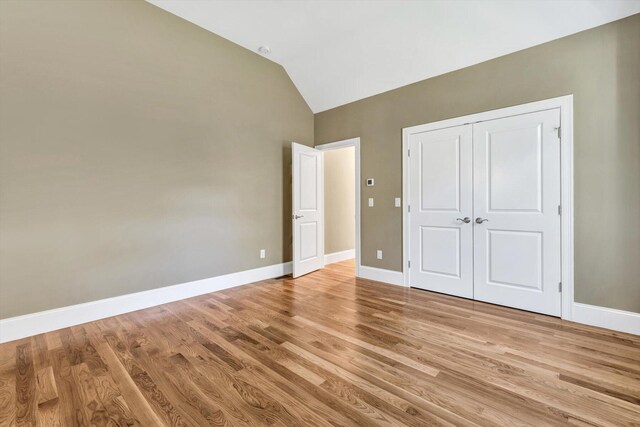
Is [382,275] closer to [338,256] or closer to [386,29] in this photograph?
[338,256]

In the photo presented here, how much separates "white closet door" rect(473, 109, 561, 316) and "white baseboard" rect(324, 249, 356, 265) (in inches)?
108

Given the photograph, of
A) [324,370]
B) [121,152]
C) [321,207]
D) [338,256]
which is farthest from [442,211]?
[121,152]

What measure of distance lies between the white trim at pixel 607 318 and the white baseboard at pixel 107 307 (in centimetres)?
377

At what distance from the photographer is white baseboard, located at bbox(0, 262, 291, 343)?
2.46 metres

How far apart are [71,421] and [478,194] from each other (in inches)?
154

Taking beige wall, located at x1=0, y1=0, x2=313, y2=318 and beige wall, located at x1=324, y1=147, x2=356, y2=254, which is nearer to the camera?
beige wall, located at x1=0, y1=0, x2=313, y2=318

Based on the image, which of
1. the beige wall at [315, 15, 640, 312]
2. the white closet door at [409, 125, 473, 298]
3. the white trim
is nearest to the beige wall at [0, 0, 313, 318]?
the white closet door at [409, 125, 473, 298]

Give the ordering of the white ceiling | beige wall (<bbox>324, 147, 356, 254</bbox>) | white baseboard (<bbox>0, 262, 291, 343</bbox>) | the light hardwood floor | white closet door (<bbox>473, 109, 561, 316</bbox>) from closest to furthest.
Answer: the light hardwood floor
white baseboard (<bbox>0, 262, 291, 343</bbox>)
the white ceiling
white closet door (<bbox>473, 109, 561, 316</bbox>)
beige wall (<bbox>324, 147, 356, 254</bbox>)

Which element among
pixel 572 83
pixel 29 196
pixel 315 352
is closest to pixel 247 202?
pixel 29 196

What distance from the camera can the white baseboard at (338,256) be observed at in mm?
5496

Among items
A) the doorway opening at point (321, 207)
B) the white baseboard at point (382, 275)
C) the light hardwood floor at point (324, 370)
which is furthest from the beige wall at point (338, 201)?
the light hardwood floor at point (324, 370)

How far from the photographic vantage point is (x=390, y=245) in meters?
4.08

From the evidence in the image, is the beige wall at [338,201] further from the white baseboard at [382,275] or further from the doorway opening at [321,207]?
the white baseboard at [382,275]

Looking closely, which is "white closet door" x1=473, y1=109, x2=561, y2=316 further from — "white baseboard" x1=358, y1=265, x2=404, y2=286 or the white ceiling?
"white baseboard" x1=358, y1=265, x2=404, y2=286
